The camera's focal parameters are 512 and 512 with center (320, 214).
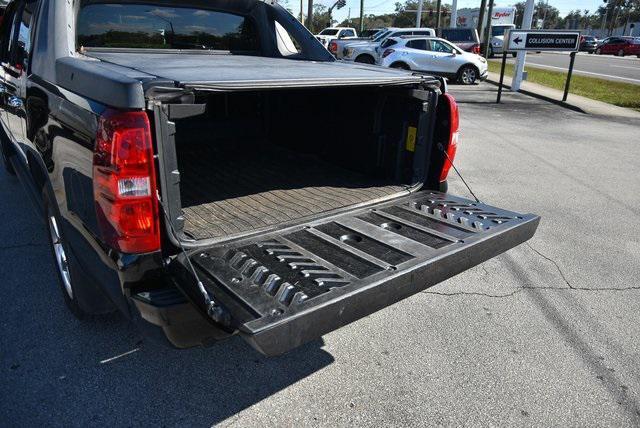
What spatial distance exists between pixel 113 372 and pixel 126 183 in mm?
1297

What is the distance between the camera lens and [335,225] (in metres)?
2.89

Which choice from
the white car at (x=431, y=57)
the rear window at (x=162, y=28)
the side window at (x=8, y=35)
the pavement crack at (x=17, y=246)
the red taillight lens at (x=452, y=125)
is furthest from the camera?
the white car at (x=431, y=57)

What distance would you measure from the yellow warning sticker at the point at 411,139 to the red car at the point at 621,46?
52.1 m

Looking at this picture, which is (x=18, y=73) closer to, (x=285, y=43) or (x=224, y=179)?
(x=224, y=179)

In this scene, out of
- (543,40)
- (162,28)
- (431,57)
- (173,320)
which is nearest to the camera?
(173,320)

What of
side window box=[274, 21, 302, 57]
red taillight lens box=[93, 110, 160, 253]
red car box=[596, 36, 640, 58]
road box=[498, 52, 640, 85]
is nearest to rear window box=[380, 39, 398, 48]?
road box=[498, 52, 640, 85]

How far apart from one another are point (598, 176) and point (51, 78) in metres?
6.90

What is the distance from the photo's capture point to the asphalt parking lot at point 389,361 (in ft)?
8.42

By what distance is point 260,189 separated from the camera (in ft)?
Result: 12.2

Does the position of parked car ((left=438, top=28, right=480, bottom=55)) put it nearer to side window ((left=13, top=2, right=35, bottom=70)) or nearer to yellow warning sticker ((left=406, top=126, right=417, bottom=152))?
yellow warning sticker ((left=406, top=126, right=417, bottom=152))

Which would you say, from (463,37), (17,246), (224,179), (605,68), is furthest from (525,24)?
(605,68)

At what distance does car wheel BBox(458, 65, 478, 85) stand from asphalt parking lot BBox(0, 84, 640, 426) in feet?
50.7

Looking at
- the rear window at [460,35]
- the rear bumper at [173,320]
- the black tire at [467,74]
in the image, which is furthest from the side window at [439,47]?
the rear bumper at [173,320]

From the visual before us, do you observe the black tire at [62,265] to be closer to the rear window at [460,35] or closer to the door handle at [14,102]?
the door handle at [14,102]
